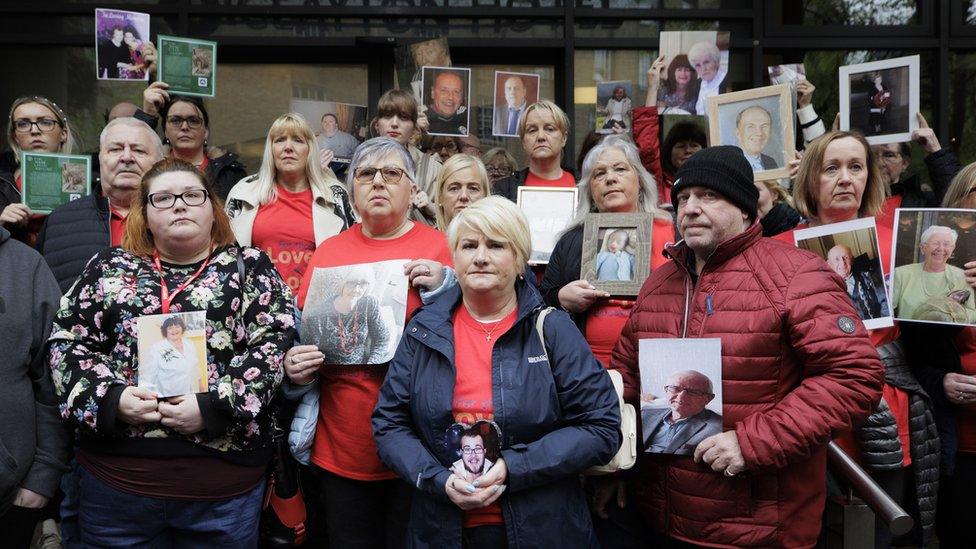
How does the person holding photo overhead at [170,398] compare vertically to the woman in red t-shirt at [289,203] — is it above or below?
below

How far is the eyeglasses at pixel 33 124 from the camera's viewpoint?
4457mm

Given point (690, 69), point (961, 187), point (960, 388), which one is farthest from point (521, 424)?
point (690, 69)

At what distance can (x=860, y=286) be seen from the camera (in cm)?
338

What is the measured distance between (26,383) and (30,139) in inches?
72.1

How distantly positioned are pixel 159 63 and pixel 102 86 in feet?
7.19

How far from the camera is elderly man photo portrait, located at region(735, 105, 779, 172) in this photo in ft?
13.8

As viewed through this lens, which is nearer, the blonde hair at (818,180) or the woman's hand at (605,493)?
the woman's hand at (605,493)

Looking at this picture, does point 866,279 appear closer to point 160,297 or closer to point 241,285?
point 241,285

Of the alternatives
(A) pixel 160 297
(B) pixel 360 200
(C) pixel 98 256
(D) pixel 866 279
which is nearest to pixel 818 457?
(D) pixel 866 279

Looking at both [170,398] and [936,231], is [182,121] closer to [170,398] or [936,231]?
[170,398]

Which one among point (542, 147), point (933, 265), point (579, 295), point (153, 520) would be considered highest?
point (542, 147)

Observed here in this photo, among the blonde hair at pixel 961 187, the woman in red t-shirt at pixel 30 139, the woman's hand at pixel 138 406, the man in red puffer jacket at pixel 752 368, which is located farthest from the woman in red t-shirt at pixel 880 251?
the woman in red t-shirt at pixel 30 139

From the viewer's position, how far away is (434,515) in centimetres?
273

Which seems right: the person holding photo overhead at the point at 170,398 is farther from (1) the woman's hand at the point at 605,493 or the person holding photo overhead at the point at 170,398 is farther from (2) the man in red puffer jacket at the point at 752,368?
(2) the man in red puffer jacket at the point at 752,368
